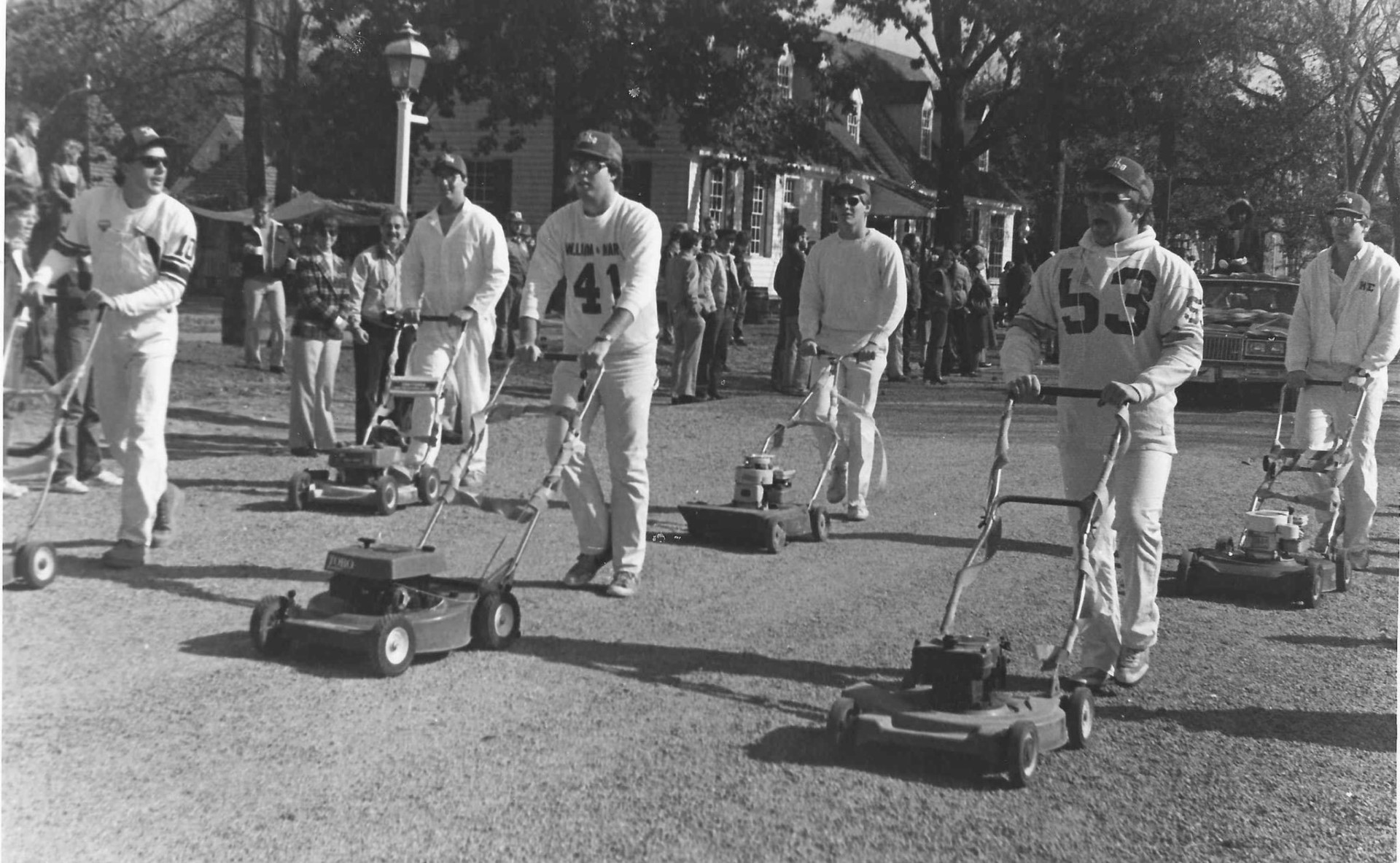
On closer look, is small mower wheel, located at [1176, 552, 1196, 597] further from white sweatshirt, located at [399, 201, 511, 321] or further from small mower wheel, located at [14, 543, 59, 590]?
small mower wheel, located at [14, 543, 59, 590]

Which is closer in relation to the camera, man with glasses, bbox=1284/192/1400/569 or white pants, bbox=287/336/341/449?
man with glasses, bbox=1284/192/1400/569

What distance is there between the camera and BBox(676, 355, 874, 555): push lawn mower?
945 cm

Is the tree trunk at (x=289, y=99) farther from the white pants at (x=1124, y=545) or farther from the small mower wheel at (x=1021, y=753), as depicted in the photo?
the small mower wheel at (x=1021, y=753)

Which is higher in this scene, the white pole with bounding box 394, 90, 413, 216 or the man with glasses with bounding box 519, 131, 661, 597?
the white pole with bounding box 394, 90, 413, 216

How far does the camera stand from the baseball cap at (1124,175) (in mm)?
6156

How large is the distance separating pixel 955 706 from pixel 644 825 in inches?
51.8

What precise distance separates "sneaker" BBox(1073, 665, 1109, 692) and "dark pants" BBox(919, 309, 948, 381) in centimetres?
1661

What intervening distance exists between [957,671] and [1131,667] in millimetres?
1576

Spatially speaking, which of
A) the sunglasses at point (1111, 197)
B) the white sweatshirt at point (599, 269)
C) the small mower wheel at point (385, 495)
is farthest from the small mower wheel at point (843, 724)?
the small mower wheel at point (385, 495)

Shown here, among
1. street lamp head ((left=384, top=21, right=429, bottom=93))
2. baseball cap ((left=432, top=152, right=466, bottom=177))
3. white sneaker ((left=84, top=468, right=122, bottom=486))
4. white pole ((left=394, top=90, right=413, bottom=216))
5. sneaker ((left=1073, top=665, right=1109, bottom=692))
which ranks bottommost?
sneaker ((left=1073, top=665, right=1109, bottom=692))

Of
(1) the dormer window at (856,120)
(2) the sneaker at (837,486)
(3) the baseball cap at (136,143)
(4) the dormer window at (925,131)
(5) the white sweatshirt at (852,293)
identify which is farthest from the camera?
(4) the dormer window at (925,131)

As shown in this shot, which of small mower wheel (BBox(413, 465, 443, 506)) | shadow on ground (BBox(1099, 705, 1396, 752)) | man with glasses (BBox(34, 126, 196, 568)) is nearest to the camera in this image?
shadow on ground (BBox(1099, 705, 1396, 752))

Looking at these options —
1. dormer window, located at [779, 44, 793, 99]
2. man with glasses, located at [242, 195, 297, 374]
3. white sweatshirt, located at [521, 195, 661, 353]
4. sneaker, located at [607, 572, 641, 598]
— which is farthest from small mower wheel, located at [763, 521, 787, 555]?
dormer window, located at [779, 44, 793, 99]

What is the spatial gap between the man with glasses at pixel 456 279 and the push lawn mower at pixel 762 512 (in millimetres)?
1766
